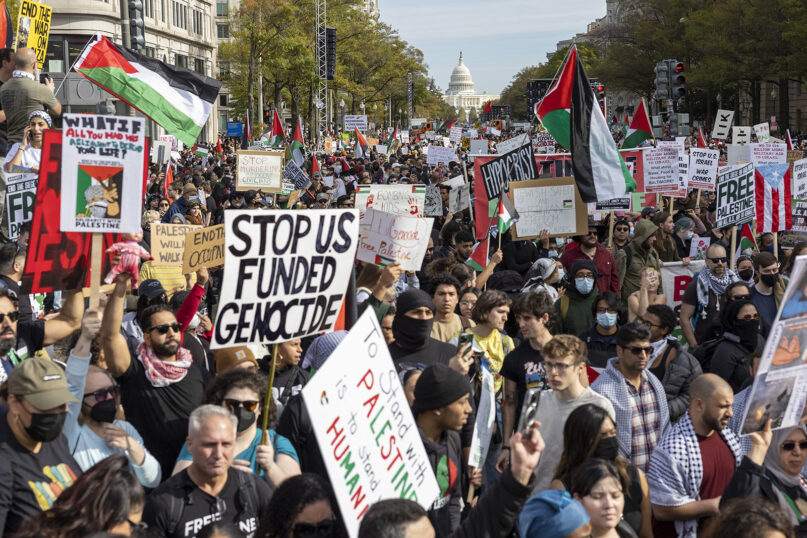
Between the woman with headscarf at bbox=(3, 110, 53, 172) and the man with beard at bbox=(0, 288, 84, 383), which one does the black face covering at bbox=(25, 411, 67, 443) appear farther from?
the woman with headscarf at bbox=(3, 110, 53, 172)

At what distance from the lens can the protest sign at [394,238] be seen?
7.56 meters

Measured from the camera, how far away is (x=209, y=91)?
887 centimetres

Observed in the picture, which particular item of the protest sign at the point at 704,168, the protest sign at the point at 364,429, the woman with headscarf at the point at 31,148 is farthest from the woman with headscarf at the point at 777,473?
the protest sign at the point at 704,168

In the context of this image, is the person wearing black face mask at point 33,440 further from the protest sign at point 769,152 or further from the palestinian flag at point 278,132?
the palestinian flag at point 278,132

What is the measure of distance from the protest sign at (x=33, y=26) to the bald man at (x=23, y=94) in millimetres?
1794

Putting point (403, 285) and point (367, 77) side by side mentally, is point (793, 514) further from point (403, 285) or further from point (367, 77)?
point (367, 77)

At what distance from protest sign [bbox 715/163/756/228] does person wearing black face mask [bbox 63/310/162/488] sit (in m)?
8.38

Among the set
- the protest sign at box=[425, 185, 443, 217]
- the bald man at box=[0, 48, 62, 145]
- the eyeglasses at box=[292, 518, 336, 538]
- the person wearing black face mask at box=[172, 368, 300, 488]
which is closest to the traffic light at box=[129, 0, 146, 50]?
the protest sign at box=[425, 185, 443, 217]

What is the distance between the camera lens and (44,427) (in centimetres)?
404

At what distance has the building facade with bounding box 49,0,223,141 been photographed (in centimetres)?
5338

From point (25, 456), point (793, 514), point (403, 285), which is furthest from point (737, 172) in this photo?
point (25, 456)

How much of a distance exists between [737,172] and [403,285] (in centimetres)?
476

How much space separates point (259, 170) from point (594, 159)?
7.00 m

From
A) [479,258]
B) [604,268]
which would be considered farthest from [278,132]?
[604,268]
